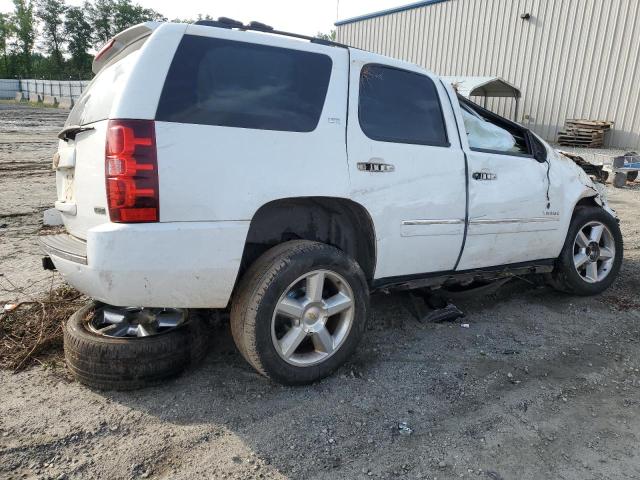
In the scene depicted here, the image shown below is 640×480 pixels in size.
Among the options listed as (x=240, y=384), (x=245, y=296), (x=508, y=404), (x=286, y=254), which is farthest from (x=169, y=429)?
(x=508, y=404)

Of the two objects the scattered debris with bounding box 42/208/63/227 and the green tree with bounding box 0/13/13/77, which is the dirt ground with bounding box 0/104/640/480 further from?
the green tree with bounding box 0/13/13/77

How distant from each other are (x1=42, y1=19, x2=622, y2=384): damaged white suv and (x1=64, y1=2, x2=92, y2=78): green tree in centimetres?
8179

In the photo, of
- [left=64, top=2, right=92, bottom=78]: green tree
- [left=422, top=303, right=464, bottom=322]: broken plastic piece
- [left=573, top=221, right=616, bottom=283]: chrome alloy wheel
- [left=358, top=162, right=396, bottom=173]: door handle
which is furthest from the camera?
[left=64, top=2, right=92, bottom=78]: green tree

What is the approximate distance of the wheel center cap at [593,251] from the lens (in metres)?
4.59

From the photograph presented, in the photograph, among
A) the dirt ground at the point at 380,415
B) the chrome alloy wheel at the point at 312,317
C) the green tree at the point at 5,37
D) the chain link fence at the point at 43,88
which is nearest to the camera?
the dirt ground at the point at 380,415

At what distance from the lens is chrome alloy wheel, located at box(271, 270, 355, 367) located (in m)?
2.86

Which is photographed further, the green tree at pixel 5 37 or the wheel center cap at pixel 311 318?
the green tree at pixel 5 37

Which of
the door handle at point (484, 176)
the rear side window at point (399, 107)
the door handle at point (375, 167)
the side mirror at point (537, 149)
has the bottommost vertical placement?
the door handle at point (484, 176)

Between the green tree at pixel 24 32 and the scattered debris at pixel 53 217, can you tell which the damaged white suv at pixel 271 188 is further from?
the green tree at pixel 24 32

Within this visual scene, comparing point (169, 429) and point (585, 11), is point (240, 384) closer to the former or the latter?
point (169, 429)

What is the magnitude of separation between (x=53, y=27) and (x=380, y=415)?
88.5 meters

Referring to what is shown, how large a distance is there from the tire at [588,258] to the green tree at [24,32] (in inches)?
3419

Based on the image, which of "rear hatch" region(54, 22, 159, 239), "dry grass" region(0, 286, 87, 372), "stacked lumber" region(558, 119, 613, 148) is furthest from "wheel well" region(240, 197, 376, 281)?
"stacked lumber" region(558, 119, 613, 148)

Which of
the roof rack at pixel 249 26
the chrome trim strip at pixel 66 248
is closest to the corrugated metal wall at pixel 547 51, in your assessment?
the roof rack at pixel 249 26
